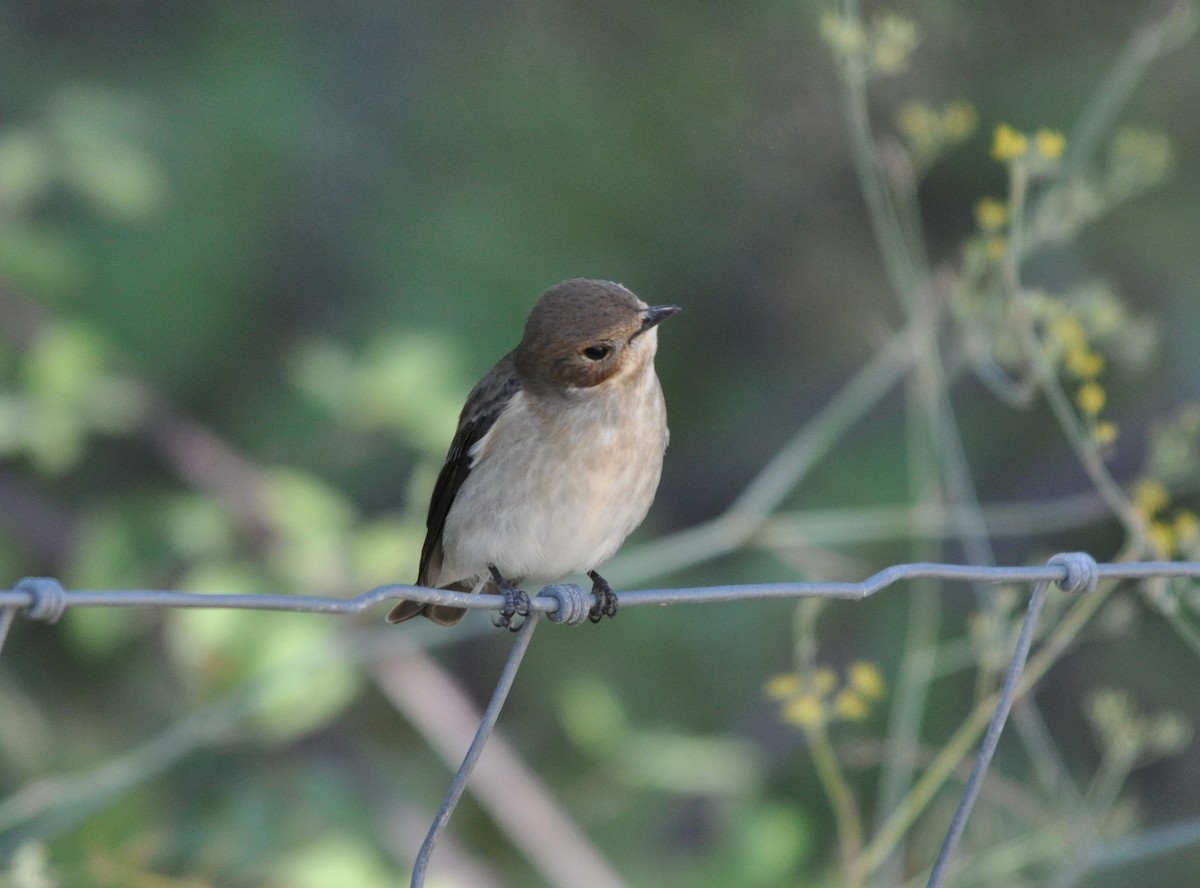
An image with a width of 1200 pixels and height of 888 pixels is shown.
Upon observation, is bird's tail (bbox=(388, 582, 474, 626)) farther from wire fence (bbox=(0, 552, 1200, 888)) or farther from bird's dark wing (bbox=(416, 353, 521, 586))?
wire fence (bbox=(0, 552, 1200, 888))

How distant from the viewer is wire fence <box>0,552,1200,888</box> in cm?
167

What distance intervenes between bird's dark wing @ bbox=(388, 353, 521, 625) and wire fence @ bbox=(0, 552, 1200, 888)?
110 centimetres

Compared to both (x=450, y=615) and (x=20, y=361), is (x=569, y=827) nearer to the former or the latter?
(x=450, y=615)

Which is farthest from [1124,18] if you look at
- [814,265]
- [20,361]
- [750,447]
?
[20,361]

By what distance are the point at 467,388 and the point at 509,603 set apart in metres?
2.59

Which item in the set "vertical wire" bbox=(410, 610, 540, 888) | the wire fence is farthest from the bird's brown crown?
"vertical wire" bbox=(410, 610, 540, 888)

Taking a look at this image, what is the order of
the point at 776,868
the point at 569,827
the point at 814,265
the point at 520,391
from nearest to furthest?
the point at 520,391, the point at 776,868, the point at 569,827, the point at 814,265

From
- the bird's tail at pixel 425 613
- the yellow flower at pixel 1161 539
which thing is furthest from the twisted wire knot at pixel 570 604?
the yellow flower at pixel 1161 539

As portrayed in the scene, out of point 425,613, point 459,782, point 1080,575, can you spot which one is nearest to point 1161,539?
point 1080,575

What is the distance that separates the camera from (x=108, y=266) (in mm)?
6145

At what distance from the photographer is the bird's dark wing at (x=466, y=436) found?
3.53 m

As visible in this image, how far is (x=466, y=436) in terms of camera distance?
11.8 ft

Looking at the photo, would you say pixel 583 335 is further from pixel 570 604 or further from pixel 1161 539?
pixel 1161 539

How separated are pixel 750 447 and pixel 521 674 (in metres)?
1.75
